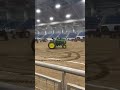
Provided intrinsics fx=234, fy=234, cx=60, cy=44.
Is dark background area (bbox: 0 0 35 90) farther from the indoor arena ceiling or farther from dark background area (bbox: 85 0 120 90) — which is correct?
the indoor arena ceiling

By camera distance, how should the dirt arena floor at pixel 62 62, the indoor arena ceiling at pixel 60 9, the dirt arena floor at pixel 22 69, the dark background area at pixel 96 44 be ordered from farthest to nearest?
the indoor arena ceiling at pixel 60 9 < the dirt arena floor at pixel 62 62 < the dirt arena floor at pixel 22 69 < the dark background area at pixel 96 44

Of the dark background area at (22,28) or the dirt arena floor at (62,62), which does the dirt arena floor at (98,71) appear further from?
the dark background area at (22,28)

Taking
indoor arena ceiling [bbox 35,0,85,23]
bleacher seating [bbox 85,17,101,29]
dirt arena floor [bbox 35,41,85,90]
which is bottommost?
dirt arena floor [bbox 35,41,85,90]

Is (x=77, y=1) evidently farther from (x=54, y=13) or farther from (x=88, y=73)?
(x=88, y=73)

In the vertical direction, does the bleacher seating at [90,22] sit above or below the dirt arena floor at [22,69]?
above

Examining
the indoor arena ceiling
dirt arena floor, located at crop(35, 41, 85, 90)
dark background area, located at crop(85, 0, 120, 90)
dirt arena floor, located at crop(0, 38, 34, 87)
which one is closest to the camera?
dark background area, located at crop(85, 0, 120, 90)

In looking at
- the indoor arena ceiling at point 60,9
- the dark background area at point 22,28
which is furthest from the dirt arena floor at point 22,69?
the indoor arena ceiling at point 60,9

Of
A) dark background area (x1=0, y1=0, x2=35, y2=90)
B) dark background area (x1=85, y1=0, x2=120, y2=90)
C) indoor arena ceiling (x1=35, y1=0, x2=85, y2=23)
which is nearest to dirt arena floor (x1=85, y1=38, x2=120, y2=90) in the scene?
dark background area (x1=85, y1=0, x2=120, y2=90)

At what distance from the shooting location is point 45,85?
122cm

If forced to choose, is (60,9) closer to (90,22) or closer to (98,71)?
(98,71)

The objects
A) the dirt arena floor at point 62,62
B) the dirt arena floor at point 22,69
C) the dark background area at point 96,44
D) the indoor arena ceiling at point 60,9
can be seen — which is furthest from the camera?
the indoor arena ceiling at point 60,9

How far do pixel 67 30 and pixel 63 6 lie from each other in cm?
279

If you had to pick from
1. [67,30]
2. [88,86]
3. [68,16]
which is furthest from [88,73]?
[67,30]

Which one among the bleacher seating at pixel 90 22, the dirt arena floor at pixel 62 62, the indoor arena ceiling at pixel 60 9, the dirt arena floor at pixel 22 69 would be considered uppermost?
the indoor arena ceiling at pixel 60 9
